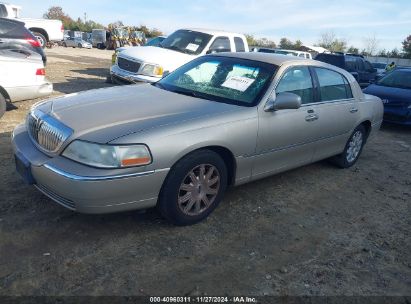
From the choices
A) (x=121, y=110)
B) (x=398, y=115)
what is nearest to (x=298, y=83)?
(x=121, y=110)

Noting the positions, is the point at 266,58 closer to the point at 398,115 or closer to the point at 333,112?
the point at 333,112

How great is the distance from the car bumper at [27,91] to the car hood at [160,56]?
2667mm

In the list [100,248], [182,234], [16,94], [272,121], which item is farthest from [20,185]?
[16,94]

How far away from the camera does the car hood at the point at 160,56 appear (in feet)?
29.5

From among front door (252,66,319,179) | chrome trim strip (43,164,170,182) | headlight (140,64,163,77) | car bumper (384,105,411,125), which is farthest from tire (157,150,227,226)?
car bumper (384,105,411,125)

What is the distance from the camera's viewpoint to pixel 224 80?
424 centimetres

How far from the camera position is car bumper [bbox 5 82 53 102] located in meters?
6.52

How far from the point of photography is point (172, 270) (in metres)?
2.94

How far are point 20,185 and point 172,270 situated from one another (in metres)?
2.11

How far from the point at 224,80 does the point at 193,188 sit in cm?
140

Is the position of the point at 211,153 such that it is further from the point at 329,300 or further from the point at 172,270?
the point at 329,300

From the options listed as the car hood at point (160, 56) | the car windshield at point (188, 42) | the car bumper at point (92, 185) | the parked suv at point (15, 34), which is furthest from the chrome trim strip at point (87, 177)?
the parked suv at point (15, 34)

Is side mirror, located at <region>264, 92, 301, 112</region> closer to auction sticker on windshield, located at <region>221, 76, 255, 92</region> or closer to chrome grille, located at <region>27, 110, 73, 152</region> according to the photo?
auction sticker on windshield, located at <region>221, 76, 255, 92</region>

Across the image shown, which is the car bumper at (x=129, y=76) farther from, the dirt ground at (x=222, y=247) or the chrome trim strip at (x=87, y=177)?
the chrome trim strip at (x=87, y=177)
